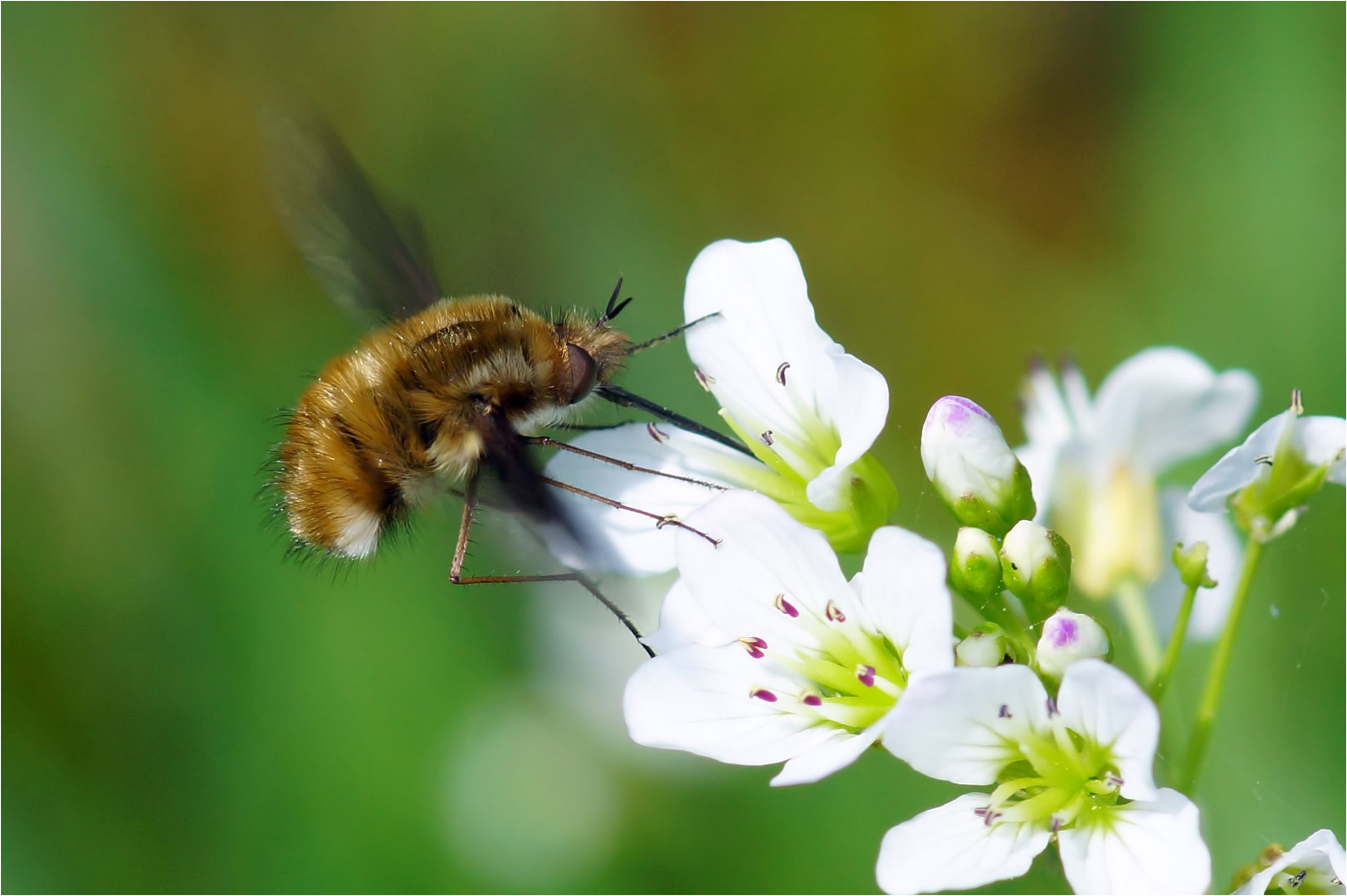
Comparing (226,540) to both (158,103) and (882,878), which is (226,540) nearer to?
(158,103)

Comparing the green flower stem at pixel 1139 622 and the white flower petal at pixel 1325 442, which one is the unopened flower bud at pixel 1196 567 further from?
the green flower stem at pixel 1139 622

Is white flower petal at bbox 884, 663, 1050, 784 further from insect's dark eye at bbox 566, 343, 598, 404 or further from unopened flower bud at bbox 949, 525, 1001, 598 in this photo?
insect's dark eye at bbox 566, 343, 598, 404

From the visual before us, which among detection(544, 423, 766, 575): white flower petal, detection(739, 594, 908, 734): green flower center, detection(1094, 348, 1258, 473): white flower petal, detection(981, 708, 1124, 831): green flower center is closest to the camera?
detection(981, 708, 1124, 831): green flower center

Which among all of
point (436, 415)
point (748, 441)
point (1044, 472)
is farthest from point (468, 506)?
point (1044, 472)

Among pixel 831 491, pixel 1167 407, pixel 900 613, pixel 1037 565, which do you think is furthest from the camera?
pixel 1167 407

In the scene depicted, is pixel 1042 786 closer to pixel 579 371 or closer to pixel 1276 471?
pixel 1276 471

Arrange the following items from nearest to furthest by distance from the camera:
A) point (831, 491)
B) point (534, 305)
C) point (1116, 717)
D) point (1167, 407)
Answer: point (1116, 717), point (831, 491), point (1167, 407), point (534, 305)

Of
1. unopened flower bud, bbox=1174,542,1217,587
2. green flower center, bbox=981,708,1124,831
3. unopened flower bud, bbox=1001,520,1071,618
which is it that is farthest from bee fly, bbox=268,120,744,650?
unopened flower bud, bbox=1174,542,1217,587

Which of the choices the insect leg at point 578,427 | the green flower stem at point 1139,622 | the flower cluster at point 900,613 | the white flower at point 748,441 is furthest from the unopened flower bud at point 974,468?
the green flower stem at point 1139,622
